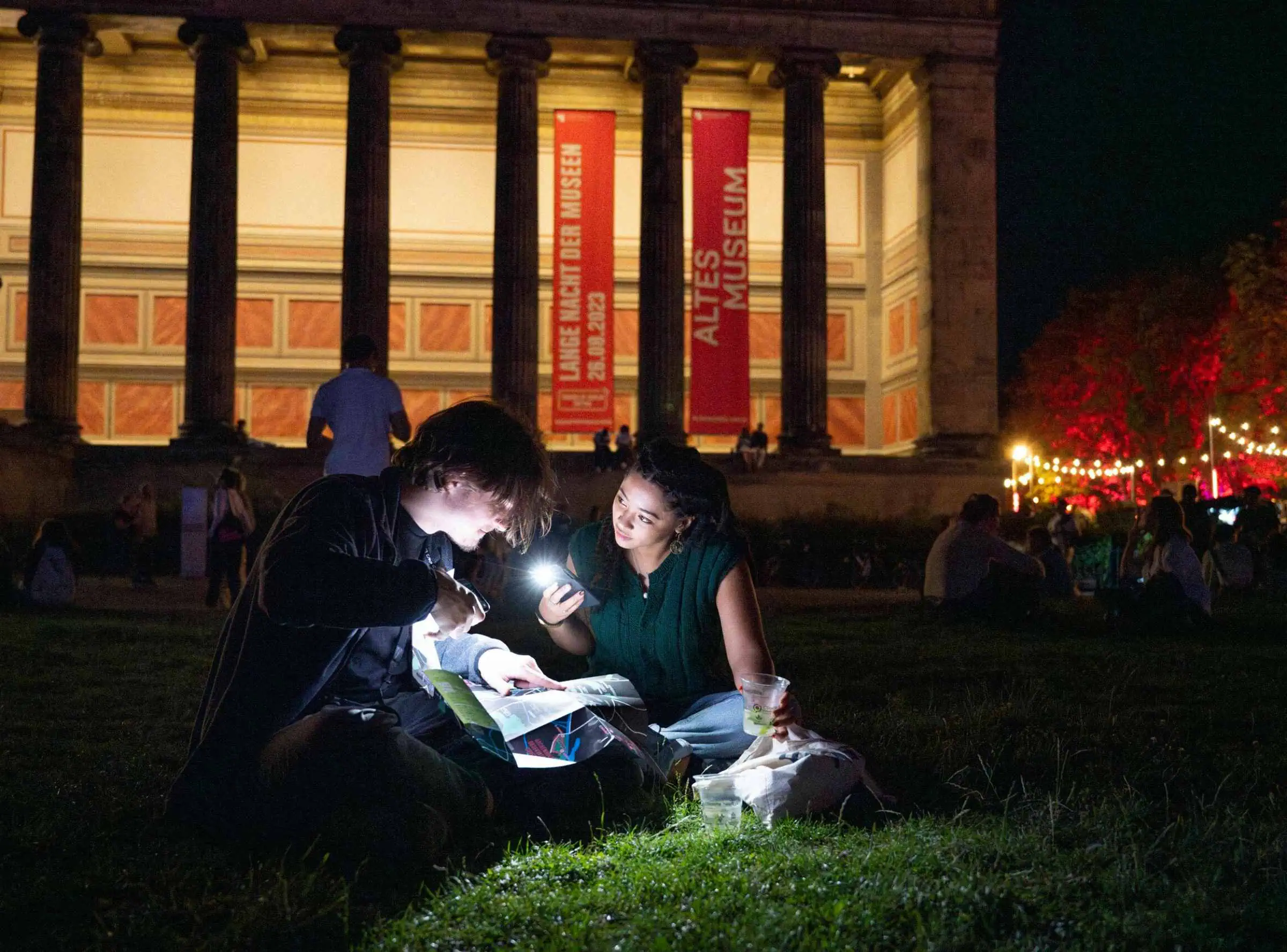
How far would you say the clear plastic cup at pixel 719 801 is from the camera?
4.48 m

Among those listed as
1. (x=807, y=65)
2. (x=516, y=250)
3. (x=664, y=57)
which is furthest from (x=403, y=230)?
(x=807, y=65)

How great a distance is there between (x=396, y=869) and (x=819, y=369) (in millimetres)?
25406

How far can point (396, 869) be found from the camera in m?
3.86

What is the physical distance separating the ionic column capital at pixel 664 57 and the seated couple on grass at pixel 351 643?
25875 millimetres

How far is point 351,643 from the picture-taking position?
3.92 meters

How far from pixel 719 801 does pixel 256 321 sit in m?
32.1

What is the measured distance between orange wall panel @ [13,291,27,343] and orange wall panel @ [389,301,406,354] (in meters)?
9.15

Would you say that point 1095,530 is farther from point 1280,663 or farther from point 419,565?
point 419,565

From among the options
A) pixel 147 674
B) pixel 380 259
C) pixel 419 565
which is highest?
pixel 380 259

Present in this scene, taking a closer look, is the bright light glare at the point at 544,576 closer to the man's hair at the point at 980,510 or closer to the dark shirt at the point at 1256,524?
the man's hair at the point at 980,510

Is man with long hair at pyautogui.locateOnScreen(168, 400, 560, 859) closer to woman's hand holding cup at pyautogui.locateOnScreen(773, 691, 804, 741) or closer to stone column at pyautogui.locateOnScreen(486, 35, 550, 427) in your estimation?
woman's hand holding cup at pyautogui.locateOnScreen(773, 691, 804, 741)

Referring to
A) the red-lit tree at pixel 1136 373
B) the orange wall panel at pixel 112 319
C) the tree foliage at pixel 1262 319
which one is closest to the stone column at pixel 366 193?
the orange wall panel at pixel 112 319

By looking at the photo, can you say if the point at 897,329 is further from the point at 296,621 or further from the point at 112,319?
the point at 296,621

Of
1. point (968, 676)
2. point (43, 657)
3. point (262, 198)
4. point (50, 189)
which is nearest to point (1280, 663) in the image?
point (968, 676)
